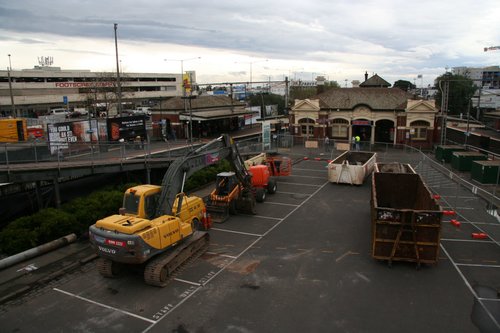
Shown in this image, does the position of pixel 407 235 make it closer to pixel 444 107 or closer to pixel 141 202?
pixel 141 202

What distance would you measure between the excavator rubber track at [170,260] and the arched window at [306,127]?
3791cm

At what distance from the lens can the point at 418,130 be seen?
47375mm

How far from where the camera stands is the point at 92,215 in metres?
19.3

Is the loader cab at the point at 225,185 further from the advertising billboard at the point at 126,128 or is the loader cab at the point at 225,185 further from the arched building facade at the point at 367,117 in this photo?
the arched building facade at the point at 367,117

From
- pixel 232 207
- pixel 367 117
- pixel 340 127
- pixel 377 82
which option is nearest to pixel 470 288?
pixel 232 207

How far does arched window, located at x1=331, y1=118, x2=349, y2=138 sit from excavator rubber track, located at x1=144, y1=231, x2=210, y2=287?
38.1 metres

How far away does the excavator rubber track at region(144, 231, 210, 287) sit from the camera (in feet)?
44.9

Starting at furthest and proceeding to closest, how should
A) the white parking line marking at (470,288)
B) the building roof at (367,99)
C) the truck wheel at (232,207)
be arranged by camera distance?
the building roof at (367,99)
the truck wheel at (232,207)
the white parking line marking at (470,288)

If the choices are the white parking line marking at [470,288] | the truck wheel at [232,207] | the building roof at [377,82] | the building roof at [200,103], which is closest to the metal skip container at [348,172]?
the truck wheel at [232,207]

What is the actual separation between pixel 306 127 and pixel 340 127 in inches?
176

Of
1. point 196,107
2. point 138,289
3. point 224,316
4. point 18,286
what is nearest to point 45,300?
point 18,286

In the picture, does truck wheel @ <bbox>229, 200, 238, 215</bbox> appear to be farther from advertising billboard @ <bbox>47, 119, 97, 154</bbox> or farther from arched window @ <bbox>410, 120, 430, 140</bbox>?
arched window @ <bbox>410, 120, 430, 140</bbox>

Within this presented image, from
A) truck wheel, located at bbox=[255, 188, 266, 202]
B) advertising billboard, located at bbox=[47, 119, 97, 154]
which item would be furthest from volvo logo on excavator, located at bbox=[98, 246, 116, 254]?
advertising billboard, located at bbox=[47, 119, 97, 154]

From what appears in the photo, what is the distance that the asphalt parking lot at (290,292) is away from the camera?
457 inches
